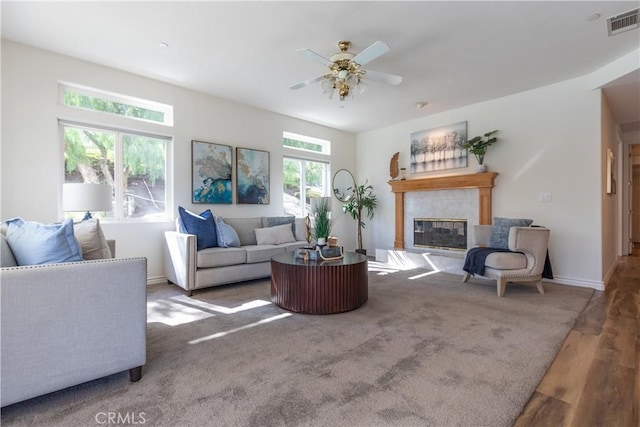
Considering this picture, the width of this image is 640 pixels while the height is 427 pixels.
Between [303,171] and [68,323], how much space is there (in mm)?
4843

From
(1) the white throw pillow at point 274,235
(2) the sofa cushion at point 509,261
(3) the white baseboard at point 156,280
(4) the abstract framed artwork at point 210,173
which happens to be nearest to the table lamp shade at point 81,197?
→ (3) the white baseboard at point 156,280

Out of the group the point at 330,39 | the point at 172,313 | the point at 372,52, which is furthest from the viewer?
the point at 330,39

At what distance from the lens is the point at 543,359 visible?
2027 millimetres

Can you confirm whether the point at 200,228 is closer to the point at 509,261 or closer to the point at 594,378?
the point at 509,261

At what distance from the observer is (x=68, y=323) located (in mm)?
1516

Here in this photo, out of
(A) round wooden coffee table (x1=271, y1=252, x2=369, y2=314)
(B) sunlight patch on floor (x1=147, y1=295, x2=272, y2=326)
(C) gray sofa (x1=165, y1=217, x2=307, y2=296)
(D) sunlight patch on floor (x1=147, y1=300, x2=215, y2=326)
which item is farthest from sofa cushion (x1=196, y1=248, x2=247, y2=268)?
(A) round wooden coffee table (x1=271, y1=252, x2=369, y2=314)

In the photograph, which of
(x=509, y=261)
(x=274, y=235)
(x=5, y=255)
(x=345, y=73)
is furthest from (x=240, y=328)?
(x=509, y=261)

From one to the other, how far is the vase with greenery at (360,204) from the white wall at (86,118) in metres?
1.74

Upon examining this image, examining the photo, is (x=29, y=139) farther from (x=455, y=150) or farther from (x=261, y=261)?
(x=455, y=150)

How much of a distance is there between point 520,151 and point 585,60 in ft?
4.28

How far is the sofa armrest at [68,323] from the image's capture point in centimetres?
139

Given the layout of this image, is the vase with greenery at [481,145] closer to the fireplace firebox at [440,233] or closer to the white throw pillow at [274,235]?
the fireplace firebox at [440,233]

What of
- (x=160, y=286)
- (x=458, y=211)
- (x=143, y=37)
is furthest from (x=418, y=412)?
(x=458, y=211)

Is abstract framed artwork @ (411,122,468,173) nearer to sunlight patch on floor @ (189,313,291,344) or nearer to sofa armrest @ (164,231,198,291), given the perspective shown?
sunlight patch on floor @ (189,313,291,344)
